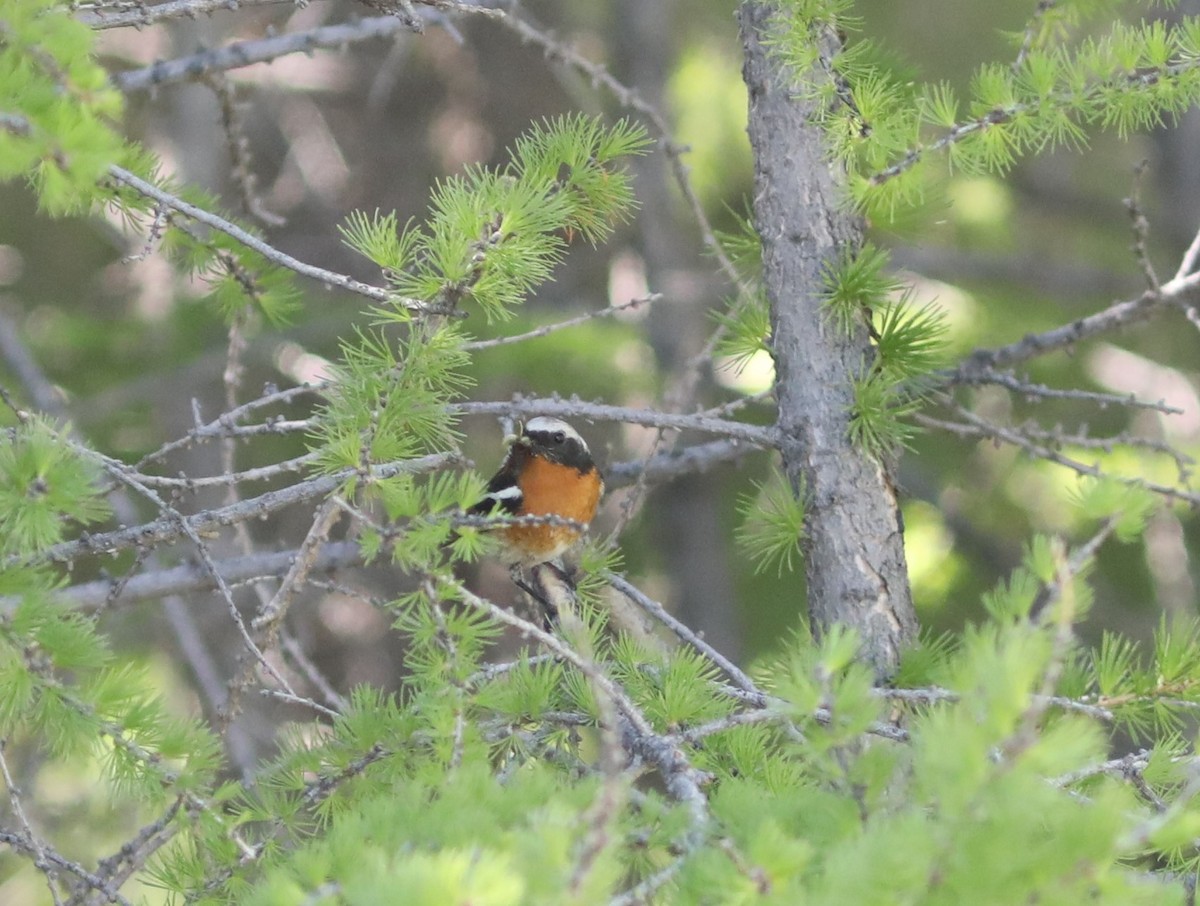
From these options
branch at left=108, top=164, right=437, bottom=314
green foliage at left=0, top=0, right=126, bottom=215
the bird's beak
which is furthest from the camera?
the bird's beak

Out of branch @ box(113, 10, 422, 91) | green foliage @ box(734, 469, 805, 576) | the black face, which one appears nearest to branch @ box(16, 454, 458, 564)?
green foliage @ box(734, 469, 805, 576)

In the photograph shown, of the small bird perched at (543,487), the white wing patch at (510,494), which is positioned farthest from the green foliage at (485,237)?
the white wing patch at (510,494)

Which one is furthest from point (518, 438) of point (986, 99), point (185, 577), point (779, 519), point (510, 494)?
point (986, 99)

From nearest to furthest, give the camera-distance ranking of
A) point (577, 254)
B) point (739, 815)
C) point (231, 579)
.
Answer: point (739, 815)
point (231, 579)
point (577, 254)

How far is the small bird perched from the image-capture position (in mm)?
4320

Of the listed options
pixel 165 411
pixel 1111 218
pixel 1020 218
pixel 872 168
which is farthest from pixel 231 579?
pixel 1020 218

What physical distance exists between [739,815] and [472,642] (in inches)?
25.3

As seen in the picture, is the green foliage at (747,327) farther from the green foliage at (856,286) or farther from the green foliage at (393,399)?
the green foliage at (393,399)

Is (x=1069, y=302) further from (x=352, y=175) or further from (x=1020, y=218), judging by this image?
(x=352, y=175)

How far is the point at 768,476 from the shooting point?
283 inches

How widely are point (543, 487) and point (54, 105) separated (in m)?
2.89

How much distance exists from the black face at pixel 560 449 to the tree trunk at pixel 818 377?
1.54 m

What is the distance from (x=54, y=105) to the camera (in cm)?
188

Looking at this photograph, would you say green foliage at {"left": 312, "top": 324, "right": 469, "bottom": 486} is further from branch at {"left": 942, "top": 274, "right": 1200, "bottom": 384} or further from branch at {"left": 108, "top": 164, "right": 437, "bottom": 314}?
branch at {"left": 942, "top": 274, "right": 1200, "bottom": 384}
